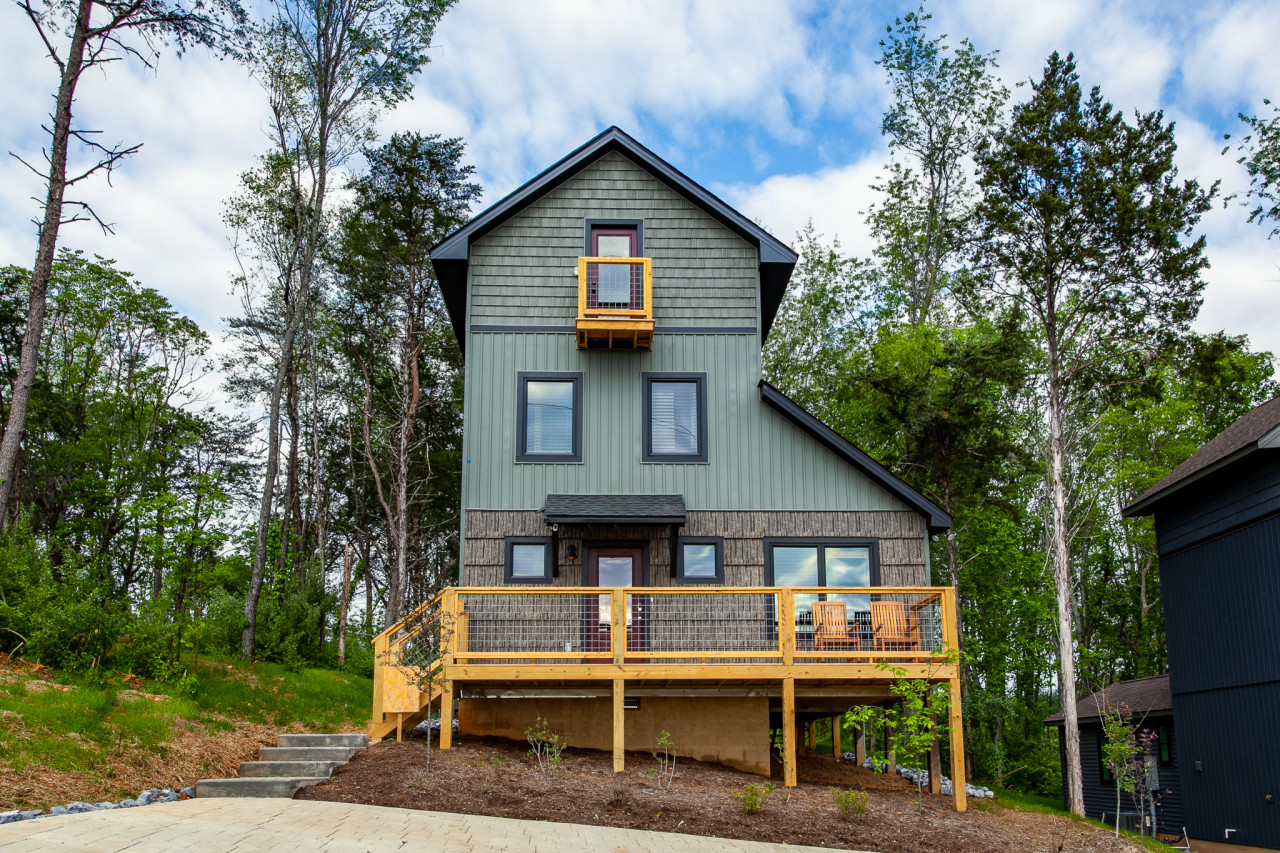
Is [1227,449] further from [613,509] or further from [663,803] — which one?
[663,803]

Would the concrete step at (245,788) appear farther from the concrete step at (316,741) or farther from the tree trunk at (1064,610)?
the tree trunk at (1064,610)

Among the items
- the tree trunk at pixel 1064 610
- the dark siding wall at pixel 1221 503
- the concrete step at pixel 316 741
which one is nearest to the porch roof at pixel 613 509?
the concrete step at pixel 316 741

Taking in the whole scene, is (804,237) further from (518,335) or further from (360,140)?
(518,335)

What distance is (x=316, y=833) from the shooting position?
7867mm

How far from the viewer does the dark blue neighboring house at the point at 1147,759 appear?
19391mm

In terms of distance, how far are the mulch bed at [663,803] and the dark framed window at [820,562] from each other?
115 inches

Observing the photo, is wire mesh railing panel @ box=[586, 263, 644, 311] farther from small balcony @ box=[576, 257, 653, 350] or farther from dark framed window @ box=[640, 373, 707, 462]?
dark framed window @ box=[640, 373, 707, 462]

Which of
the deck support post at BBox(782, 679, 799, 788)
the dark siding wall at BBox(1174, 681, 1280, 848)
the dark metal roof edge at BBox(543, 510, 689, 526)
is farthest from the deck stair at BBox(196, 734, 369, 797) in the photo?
the dark siding wall at BBox(1174, 681, 1280, 848)

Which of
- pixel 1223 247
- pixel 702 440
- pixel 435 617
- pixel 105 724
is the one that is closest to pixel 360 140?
pixel 702 440

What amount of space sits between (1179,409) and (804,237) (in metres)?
12.3

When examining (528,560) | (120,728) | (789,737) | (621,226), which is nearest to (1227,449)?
(789,737)

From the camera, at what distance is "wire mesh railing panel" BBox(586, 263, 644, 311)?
14.8m

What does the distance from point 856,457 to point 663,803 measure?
244 inches

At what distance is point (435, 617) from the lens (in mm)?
12070
